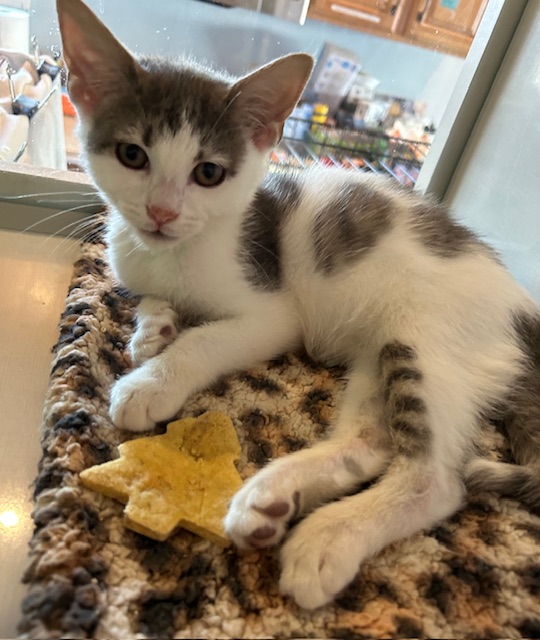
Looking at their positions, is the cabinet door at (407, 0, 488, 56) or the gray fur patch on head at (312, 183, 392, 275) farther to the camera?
the cabinet door at (407, 0, 488, 56)

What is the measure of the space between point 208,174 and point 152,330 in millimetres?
316

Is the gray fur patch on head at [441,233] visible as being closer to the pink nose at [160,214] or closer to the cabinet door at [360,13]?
the pink nose at [160,214]

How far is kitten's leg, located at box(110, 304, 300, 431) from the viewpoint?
0.91m

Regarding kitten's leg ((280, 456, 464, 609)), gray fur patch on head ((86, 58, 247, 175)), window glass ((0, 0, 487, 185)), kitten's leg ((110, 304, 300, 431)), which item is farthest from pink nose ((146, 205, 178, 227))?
window glass ((0, 0, 487, 185))

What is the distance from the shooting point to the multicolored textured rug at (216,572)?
65 cm

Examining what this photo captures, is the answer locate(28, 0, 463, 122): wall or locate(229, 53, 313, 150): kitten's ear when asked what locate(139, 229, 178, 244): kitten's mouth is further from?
locate(28, 0, 463, 122): wall

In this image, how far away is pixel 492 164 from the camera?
1.51 meters

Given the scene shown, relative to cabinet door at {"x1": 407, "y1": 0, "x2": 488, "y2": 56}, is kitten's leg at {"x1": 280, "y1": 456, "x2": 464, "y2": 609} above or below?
below

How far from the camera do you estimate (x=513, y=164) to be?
143 centimetres

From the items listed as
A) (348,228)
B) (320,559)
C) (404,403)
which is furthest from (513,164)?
(320,559)

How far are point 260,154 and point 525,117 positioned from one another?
775 mm

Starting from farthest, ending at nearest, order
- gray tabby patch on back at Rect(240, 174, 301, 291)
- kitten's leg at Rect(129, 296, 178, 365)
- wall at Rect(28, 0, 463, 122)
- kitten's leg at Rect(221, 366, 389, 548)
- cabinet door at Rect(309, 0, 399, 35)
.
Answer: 1. cabinet door at Rect(309, 0, 399, 35)
2. wall at Rect(28, 0, 463, 122)
3. gray tabby patch on back at Rect(240, 174, 301, 291)
4. kitten's leg at Rect(129, 296, 178, 365)
5. kitten's leg at Rect(221, 366, 389, 548)

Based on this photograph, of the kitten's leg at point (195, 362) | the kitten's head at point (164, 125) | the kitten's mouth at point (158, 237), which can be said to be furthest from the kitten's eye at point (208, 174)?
the kitten's leg at point (195, 362)

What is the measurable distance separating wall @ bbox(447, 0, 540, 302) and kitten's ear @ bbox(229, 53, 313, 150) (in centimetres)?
69
